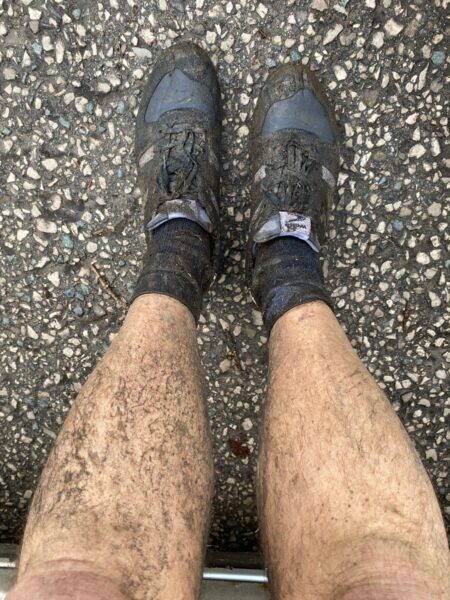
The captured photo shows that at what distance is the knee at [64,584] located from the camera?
99 centimetres

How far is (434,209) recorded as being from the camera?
6.15 ft

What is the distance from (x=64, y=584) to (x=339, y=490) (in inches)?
24.3

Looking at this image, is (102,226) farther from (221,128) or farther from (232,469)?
(232,469)

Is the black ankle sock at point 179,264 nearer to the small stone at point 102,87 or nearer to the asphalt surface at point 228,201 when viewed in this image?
the asphalt surface at point 228,201

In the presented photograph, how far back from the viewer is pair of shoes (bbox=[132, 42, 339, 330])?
173cm

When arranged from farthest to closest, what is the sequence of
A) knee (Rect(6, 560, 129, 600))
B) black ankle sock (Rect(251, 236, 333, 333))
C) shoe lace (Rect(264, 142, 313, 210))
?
shoe lace (Rect(264, 142, 313, 210)) < black ankle sock (Rect(251, 236, 333, 333)) < knee (Rect(6, 560, 129, 600))

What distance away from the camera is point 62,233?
195 cm

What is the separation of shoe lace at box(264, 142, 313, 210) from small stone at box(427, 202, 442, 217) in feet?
1.45

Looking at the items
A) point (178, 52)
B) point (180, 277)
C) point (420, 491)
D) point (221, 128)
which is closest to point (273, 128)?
point (221, 128)

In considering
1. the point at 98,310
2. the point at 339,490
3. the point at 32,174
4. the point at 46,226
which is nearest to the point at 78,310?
the point at 98,310

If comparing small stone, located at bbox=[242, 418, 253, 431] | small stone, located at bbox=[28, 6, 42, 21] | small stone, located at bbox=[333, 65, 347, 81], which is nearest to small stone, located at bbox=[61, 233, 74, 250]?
small stone, located at bbox=[28, 6, 42, 21]

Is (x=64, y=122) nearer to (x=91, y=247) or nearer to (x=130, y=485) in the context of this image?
(x=91, y=247)

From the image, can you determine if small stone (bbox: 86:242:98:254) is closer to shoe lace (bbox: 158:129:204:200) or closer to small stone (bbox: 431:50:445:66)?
shoe lace (bbox: 158:129:204:200)

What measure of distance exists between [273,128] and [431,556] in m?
1.43
